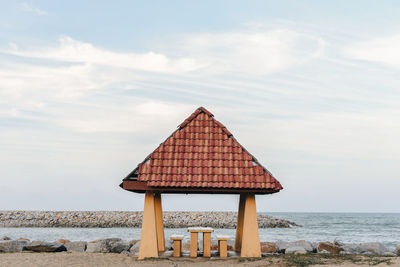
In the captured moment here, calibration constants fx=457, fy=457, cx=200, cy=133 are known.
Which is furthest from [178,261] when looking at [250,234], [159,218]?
[159,218]

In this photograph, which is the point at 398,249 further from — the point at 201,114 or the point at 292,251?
the point at 201,114

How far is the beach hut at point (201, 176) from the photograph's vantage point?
14781 mm

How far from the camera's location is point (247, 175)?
49.7 feet

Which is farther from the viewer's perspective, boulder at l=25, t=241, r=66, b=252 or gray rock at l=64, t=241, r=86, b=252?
gray rock at l=64, t=241, r=86, b=252

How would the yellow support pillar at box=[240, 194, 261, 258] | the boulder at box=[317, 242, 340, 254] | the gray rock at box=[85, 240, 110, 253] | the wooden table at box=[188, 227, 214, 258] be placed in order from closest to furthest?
1. the yellow support pillar at box=[240, 194, 261, 258]
2. the wooden table at box=[188, 227, 214, 258]
3. the gray rock at box=[85, 240, 110, 253]
4. the boulder at box=[317, 242, 340, 254]

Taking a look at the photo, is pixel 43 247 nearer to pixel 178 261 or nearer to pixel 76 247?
Answer: pixel 76 247

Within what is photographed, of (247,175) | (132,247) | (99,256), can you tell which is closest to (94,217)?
(132,247)

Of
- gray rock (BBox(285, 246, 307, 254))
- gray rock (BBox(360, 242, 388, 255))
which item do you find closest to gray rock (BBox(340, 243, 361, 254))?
gray rock (BBox(360, 242, 388, 255))

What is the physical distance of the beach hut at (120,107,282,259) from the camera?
582 inches

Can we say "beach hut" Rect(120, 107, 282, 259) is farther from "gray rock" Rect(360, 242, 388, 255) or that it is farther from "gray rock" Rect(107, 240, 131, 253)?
"gray rock" Rect(360, 242, 388, 255)

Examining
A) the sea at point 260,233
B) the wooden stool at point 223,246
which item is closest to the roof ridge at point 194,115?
the wooden stool at point 223,246

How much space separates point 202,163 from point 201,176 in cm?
61

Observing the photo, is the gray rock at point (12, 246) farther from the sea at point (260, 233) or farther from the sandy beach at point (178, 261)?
the sea at point (260, 233)

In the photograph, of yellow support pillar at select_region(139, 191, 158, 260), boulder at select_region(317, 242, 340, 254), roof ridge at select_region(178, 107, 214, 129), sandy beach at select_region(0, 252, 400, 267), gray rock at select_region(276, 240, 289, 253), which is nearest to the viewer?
sandy beach at select_region(0, 252, 400, 267)
